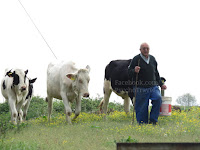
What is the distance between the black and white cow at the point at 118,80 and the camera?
39.1 feet

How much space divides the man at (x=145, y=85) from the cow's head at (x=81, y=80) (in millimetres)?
1541

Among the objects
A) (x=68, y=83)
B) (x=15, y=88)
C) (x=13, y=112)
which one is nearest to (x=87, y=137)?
(x=68, y=83)

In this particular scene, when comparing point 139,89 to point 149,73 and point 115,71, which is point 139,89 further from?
point 115,71

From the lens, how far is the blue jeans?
10.2m

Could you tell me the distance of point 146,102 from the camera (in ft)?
34.0

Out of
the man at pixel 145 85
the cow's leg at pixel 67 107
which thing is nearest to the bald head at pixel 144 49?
the man at pixel 145 85

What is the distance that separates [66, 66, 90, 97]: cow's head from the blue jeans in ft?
5.80

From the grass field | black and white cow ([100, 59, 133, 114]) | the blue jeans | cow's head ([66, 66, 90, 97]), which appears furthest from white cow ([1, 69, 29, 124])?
the blue jeans

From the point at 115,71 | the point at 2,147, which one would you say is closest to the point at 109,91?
the point at 115,71

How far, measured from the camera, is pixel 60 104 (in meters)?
18.9

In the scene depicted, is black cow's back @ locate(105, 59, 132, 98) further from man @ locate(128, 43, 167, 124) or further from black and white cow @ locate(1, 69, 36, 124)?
black and white cow @ locate(1, 69, 36, 124)

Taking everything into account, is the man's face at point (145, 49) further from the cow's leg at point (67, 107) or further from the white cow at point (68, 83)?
the cow's leg at point (67, 107)

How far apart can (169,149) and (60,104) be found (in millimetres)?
15071

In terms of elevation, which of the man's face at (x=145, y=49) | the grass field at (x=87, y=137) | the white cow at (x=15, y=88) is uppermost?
the man's face at (x=145, y=49)
